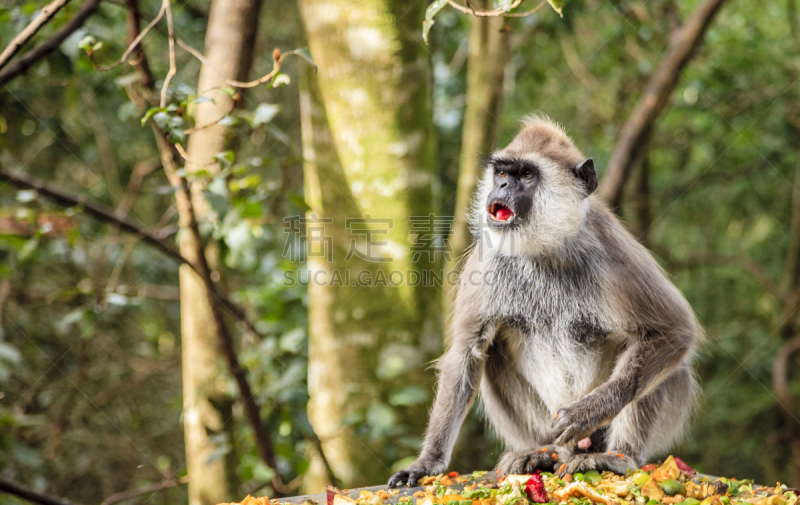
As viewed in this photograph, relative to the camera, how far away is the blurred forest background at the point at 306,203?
4.56 meters

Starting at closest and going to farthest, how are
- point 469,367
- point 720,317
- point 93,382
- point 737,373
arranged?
point 469,367 → point 93,382 → point 737,373 → point 720,317

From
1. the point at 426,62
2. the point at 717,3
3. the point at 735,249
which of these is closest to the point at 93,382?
the point at 426,62

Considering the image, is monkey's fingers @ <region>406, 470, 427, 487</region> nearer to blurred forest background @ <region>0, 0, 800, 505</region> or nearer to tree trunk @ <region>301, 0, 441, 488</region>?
blurred forest background @ <region>0, 0, 800, 505</region>

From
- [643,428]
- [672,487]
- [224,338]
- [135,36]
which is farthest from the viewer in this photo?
[224,338]

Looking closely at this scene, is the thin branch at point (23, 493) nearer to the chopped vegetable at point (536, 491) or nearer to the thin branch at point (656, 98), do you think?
the chopped vegetable at point (536, 491)

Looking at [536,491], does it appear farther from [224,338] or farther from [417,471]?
[224,338]

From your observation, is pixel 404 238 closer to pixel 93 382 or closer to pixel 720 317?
pixel 93 382

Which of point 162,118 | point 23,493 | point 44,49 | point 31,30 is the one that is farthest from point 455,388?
point 44,49

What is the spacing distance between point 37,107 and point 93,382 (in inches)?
143

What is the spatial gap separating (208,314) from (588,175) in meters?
2.90

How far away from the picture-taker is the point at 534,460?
3.61 metres

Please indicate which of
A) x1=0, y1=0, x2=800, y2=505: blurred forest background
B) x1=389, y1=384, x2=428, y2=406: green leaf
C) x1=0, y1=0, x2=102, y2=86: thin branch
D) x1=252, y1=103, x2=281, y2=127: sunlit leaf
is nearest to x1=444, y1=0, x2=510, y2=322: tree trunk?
x1=0, y1=0, x2=800, y2=505: blurred forest background

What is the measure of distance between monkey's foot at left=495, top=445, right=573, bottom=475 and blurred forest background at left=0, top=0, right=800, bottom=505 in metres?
1.09

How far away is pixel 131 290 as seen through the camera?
17.9 ft
